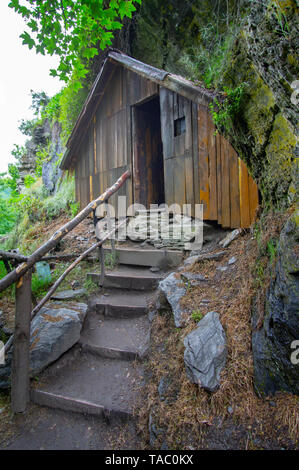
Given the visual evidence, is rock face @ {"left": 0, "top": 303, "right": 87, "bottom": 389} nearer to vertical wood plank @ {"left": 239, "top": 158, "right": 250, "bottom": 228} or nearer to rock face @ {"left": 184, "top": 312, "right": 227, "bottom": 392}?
rock face @ {"left": 184, "top": 312, "right": 227, "bottom": 392}

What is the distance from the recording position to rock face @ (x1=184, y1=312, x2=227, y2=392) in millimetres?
1927

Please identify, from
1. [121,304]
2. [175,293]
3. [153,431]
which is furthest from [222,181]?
[153,431]

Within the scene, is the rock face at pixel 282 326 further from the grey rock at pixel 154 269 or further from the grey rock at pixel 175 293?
the grey rock at pixel 154 269

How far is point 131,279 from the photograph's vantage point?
3928 mm

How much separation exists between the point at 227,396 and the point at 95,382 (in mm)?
1327

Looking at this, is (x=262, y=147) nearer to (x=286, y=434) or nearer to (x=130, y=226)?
(x=286, y=434)

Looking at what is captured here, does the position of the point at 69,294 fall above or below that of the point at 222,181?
below

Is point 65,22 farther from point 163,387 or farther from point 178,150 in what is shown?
point 163,387

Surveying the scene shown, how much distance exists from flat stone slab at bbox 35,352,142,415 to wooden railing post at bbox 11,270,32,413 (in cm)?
19

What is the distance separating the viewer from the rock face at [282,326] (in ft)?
5.45

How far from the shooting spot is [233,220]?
3.87 meters

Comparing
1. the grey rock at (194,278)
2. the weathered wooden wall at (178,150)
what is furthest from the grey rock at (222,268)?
the weathered wooden wall at (178,150)

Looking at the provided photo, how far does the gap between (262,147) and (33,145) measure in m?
13.1

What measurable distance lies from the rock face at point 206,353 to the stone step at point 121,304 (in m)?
1.22
